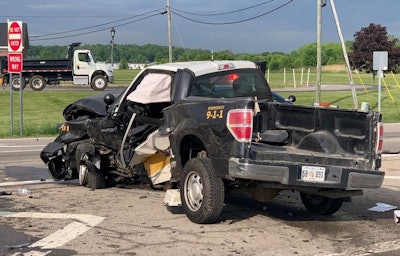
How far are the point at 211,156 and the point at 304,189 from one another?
1.10 m

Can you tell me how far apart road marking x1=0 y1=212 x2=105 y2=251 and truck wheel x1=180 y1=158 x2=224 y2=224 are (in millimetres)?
1094

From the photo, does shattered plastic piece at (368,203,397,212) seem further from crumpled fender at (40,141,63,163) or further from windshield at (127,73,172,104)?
crumpled fender at (40,141,63,163)

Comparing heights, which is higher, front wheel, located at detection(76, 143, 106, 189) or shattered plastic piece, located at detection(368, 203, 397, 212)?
front wheel, located at detection(76, 143, 106, 189)

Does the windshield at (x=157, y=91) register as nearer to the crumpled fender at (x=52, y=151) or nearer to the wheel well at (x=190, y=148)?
the wheel well at (x=190, y=148)

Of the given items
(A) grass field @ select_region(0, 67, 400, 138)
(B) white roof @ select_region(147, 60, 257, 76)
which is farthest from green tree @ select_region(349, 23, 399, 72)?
(B) white roof @ select_region(147, 60, 257, 76)

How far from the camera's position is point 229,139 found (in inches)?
256

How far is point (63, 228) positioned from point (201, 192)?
1.58 m

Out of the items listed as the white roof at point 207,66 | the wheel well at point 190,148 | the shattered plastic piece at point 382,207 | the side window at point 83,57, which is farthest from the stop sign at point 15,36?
the side window at point 83,57

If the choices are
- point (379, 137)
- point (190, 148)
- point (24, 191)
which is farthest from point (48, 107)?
point (379, 137)

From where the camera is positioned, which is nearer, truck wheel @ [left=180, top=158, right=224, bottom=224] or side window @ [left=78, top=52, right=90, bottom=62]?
truck wheel @ [left=180, top=158, right=224, bottom=224]

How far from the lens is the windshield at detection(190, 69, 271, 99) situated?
309 inches

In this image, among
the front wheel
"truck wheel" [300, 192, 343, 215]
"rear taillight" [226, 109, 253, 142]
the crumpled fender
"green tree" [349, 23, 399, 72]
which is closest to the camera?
"rear taillight" [226, 109, 253, 142]

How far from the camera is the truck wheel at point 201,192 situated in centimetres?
668

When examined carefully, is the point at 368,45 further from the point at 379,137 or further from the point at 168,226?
the point at 168,226
